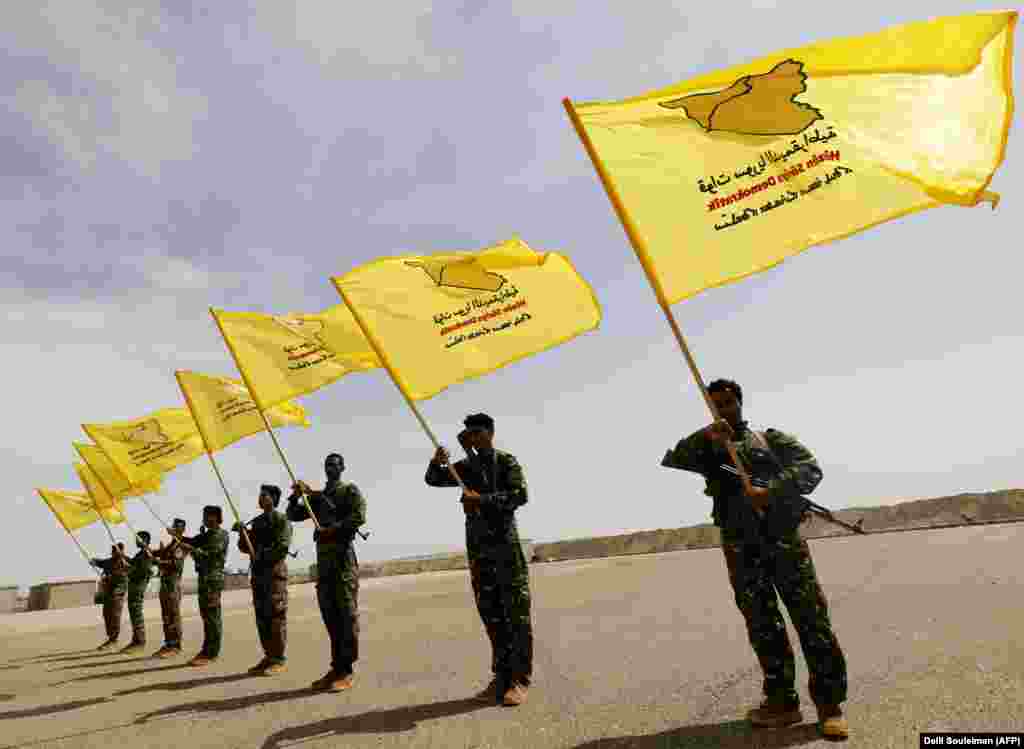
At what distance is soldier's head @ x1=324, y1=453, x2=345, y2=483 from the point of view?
7.09 m

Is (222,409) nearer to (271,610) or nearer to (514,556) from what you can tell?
(271,610)

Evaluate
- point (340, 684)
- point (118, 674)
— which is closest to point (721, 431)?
point (340, 684)

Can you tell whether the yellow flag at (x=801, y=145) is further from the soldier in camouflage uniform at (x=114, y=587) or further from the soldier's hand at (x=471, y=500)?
the soldier in camouflage uniform at (x=114, y=587)

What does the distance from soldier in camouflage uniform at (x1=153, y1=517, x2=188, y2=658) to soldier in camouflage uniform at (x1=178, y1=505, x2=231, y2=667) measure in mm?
790

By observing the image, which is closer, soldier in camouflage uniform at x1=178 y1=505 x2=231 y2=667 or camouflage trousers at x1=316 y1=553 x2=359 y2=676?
camouflage trousers at x1=316 y1=553 x2=359 y2=676

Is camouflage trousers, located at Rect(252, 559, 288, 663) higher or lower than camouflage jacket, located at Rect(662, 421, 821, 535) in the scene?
lower

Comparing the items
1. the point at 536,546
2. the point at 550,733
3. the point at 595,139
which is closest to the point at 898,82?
the point at 595,139

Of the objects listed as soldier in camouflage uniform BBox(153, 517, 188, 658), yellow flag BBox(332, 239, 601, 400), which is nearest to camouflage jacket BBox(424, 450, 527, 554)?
yellow flag BBox(332, 239, 601, 400)

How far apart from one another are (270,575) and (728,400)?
5881 millimetres

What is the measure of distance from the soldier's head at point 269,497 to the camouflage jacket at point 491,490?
3.13m

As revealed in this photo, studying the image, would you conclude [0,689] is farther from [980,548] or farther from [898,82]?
[980,548]

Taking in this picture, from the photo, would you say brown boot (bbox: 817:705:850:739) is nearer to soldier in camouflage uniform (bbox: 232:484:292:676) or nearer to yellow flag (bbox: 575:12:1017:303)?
yellow flag (bbox: 575:12:1017:303)

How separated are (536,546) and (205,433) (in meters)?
16.2

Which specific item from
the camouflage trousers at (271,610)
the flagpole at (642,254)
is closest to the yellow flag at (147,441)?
the camouflage trousers at (271,610)
